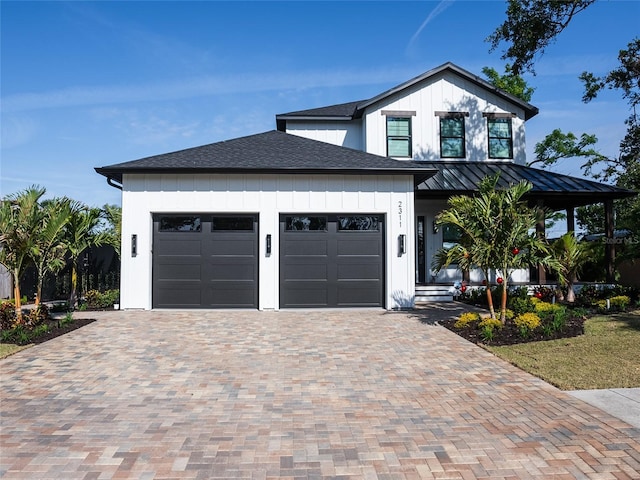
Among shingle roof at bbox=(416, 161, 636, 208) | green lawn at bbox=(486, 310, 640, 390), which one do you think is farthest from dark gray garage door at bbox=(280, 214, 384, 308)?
green lawn at bbox=(486, 310, 640, 390)

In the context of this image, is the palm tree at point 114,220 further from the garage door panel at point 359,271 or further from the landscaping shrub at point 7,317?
the garage door panel at point 359,271

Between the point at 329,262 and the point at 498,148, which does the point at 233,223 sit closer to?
the point at 329,262

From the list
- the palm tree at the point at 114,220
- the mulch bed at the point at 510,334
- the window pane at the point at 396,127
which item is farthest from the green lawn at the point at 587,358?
the palm tree at the point at 114,220

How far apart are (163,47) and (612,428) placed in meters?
14.3

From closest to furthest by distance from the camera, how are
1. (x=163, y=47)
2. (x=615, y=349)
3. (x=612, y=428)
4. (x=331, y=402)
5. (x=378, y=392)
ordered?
1. (x=612, y=428)
2. (x=331, y=402)
3. (x=378, y=392)
4. (x=615, y=349)
5. (x=163, y=47)

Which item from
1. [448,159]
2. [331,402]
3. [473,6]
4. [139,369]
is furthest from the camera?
[448,159]

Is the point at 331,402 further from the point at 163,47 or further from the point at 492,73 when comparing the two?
the point at 492,73

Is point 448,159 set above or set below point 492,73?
below

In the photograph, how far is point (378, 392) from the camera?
5.18m

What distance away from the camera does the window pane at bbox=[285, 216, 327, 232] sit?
39.0 feet

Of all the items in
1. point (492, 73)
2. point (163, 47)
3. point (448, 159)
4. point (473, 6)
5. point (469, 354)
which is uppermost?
point (492, 73)

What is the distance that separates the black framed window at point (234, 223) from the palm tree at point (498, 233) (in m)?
5.34

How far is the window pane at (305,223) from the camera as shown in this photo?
1189cm

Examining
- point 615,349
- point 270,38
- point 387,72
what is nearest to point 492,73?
point 387,72
